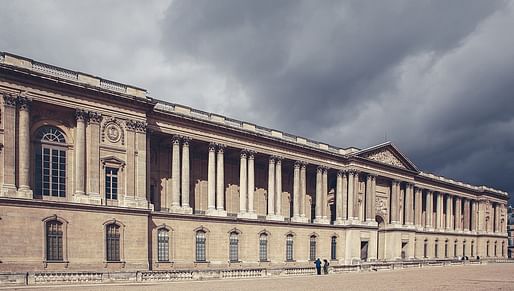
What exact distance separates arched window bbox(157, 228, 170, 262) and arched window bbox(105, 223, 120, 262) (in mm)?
4438

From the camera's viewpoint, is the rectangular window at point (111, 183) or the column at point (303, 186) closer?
the rectangular window at point (111, 183)

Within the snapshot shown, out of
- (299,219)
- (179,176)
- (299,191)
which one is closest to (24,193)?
(179,176)

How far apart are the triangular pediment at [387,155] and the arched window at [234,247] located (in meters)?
21.1

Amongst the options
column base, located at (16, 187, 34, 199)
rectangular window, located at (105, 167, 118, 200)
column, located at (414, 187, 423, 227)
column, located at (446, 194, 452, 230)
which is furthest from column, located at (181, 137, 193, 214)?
column, located at (446, 194, 452, 230)

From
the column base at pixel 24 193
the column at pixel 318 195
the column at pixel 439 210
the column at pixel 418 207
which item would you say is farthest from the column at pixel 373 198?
the column base at pixel 24 193

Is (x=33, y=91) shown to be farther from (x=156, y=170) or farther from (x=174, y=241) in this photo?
(x=174, y=241)

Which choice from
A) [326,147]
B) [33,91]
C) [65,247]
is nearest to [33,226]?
[65,247]

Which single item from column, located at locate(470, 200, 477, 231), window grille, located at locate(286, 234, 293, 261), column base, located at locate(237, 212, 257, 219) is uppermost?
column base, located at locate(237, 212, 257, 219)

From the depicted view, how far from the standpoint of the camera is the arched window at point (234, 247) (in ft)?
138

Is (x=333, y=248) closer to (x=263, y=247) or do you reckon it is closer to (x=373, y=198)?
(x=373, y=198)

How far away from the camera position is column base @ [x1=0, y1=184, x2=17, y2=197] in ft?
91.6

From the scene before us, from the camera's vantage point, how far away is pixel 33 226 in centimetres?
2891

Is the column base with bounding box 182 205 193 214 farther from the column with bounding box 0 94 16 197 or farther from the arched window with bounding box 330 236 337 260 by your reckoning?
the arched window with bounding box 330 236 337 260

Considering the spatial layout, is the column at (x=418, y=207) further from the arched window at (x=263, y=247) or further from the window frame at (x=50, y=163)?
the window frame at (x=50, y=163)
